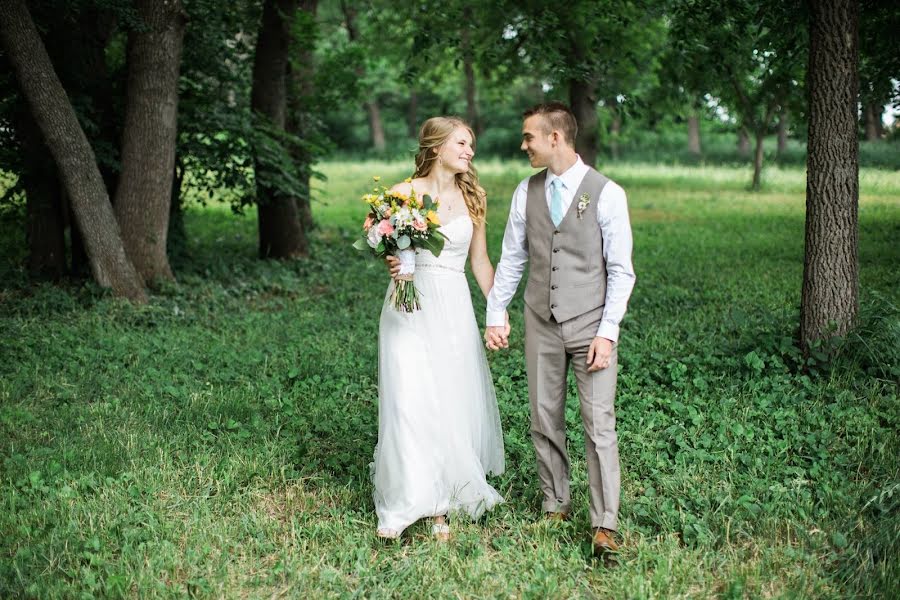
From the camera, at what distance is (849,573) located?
4.17 meters

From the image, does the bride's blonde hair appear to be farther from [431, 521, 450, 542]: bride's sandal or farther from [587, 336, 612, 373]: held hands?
[431, 521, 450, 542]: bride's sandal

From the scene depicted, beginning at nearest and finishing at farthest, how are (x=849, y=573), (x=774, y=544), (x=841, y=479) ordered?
(x=849, y=573) → (x=774, y=544) → (x=841, y=479)

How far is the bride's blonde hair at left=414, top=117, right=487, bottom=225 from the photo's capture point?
16.4 feet

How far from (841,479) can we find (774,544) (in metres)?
0.94

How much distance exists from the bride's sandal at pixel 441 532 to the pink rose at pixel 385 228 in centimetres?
167

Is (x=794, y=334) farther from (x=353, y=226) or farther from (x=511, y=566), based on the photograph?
(x=353, y=226)

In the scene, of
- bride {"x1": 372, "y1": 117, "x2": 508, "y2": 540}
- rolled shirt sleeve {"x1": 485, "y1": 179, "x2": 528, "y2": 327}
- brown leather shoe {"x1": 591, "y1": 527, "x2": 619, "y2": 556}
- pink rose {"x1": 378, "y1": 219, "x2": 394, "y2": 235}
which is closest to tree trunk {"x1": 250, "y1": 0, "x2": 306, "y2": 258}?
bride {"x1": 372, "y1": 117, "x2": 508, "y2": 540}

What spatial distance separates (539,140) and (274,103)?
10295 millimetres

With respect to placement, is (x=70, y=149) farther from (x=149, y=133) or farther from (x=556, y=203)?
(x=556, y=203)

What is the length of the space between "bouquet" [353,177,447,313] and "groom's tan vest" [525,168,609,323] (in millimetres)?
596

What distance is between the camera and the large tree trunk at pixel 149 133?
10.4m

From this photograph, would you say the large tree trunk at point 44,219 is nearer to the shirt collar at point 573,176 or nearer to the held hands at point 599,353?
the shirt collar at point 573,176

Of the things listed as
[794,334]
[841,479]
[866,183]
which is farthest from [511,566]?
[866,183]

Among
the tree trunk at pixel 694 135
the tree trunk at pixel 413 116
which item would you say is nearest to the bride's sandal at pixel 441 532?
the tree trunk at pixel 694 135
